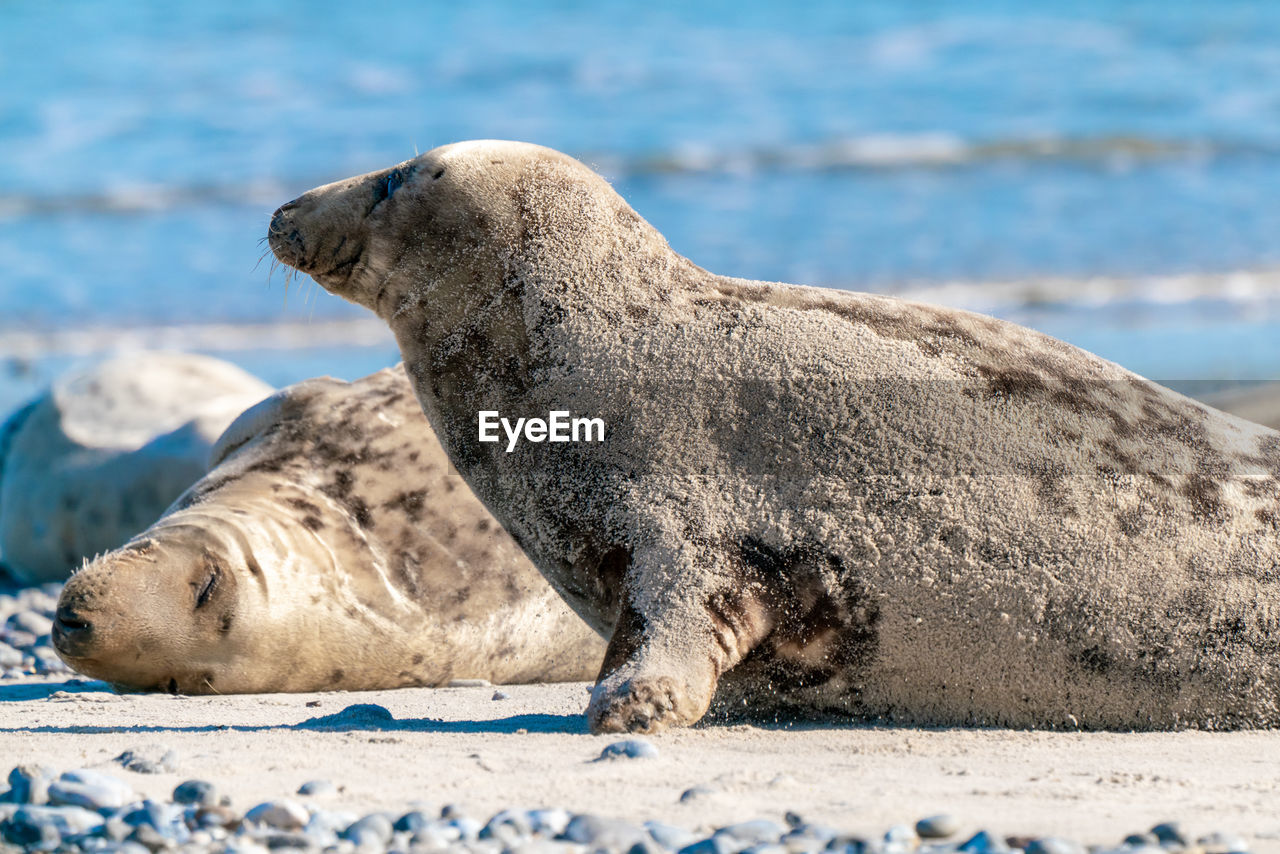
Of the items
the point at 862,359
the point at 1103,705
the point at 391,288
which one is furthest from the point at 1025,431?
the point at 391,288

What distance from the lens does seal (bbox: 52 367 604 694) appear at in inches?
196

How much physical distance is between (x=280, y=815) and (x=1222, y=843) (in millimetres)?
1682

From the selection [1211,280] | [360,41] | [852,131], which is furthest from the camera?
[360,41]

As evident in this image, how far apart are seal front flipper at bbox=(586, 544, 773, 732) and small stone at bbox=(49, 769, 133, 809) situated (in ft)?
3.58

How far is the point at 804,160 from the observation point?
18.2 meters

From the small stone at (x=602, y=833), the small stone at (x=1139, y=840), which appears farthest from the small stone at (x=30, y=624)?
Answer: the small stone at (x=1139, y=840)

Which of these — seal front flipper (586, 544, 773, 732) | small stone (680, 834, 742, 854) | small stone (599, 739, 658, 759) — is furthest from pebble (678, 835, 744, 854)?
seal front flipper (586, 544, 773, 732)

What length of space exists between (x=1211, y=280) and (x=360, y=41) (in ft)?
49.2

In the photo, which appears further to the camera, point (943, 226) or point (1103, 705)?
point (943, 226)

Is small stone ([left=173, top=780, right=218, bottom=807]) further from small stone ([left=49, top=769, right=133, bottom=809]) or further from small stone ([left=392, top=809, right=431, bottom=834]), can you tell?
small stone ([left=392, top=809, right=431, bottom=834])

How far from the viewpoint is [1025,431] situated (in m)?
4.09

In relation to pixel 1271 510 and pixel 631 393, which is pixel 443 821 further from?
pixel 1271 510

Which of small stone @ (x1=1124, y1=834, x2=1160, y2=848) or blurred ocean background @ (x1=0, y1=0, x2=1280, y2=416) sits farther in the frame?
blurred ocean background @ (x1=0, y1=0, x2=1280, y2=416)

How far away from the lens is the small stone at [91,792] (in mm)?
2996
